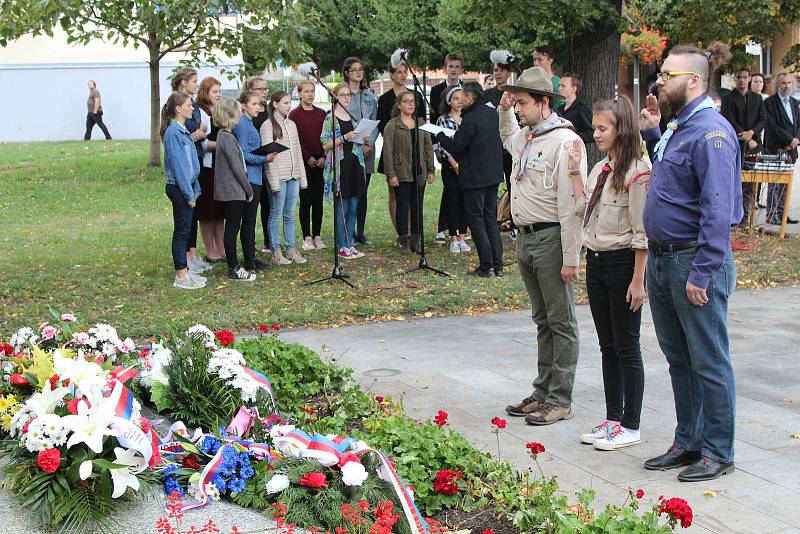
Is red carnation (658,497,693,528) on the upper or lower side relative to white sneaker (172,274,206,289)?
Answer: upper

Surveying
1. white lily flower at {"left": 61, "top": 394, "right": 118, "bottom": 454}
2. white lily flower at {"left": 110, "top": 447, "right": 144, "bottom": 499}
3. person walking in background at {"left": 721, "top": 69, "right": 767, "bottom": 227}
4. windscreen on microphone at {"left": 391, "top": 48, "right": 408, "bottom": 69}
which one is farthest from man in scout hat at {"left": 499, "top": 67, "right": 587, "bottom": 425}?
person walking in background at {"left": 721, "top": 69, "right": 767, "bottom": 227}

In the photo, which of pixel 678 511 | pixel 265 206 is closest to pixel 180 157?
pixel 265 206

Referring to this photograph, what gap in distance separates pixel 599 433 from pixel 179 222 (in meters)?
5.82

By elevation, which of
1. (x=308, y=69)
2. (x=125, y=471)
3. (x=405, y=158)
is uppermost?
(x=308, y=69)

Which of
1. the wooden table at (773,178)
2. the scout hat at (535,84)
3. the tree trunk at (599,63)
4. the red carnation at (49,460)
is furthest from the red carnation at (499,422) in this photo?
the wooden table at (773,178)

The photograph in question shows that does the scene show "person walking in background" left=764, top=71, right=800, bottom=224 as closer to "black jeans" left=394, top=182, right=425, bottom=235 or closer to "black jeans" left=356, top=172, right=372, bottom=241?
"black jeans" left=394, top=182, right=425, bottom=235

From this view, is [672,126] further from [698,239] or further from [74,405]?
[74,405]

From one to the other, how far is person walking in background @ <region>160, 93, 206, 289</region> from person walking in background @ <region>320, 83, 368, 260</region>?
2.04m

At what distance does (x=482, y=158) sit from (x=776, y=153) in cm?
590

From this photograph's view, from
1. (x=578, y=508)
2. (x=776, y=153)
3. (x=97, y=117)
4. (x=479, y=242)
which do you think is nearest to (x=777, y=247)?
(x=776, y=153)

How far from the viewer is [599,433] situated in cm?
574

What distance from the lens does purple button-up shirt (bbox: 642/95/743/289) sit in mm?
4812

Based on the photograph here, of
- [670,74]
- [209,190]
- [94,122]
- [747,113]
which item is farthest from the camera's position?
[94,122]

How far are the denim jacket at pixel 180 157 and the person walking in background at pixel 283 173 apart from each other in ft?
4.20
